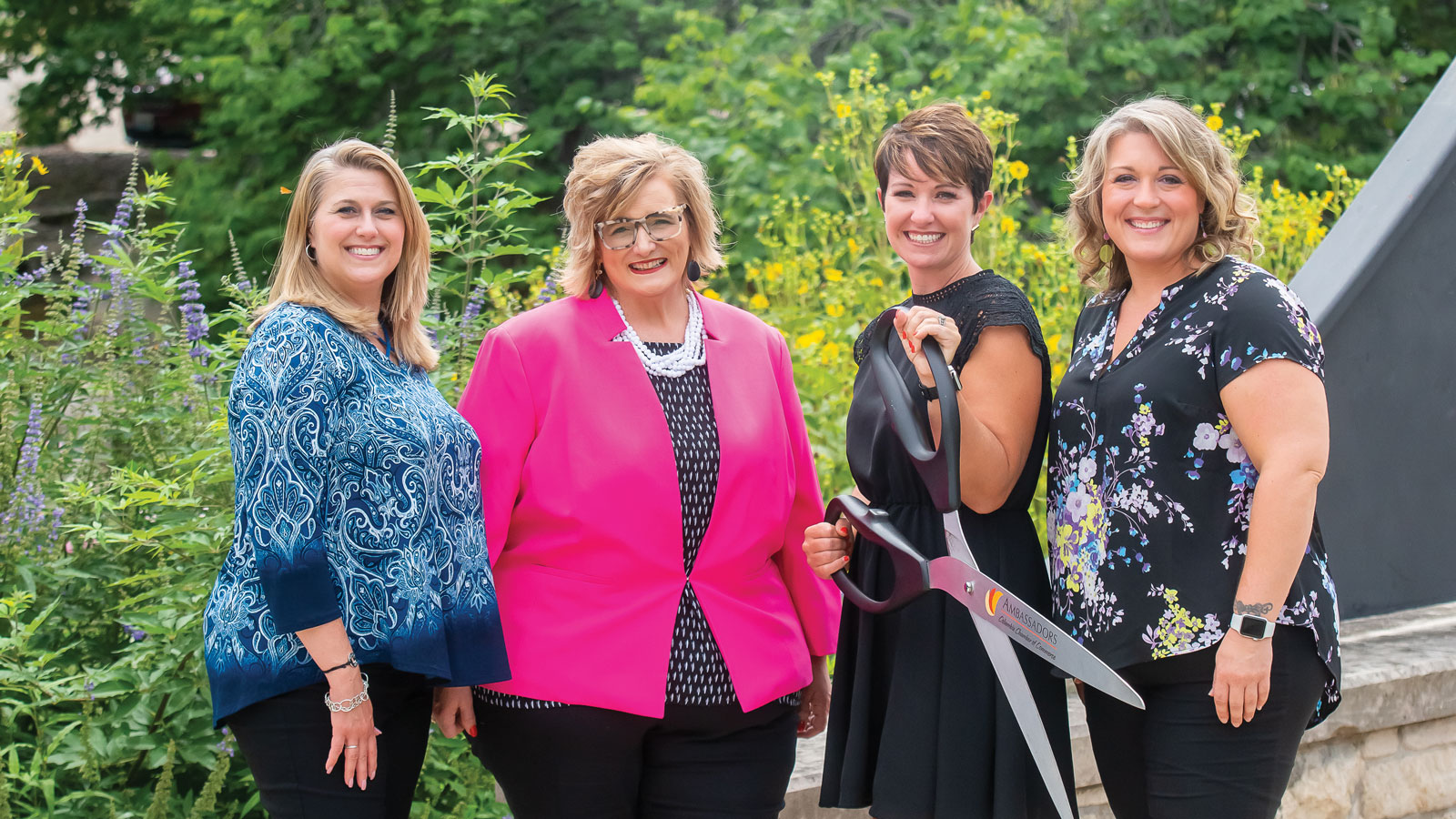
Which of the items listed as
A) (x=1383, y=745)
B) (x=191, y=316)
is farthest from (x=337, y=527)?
(x=1383, y=745)

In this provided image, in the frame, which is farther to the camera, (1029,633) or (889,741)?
(889,741)

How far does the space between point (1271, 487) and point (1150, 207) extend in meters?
0.50

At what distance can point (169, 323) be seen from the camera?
10.4ft

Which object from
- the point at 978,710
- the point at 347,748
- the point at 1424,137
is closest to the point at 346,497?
the point at 347,748

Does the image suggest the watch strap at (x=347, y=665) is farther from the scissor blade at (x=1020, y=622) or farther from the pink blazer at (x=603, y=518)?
the scissor blade at (x=1020, y=622)

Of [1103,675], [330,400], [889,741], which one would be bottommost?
[889,741]

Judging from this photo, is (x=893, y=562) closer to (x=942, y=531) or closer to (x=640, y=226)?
(x=942, y=531)

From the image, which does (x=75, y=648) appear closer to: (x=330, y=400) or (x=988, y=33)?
(x=330, y=400)

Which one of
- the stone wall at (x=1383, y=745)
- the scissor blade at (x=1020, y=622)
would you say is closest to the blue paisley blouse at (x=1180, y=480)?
the scissor blade at (x=1020, y=622)

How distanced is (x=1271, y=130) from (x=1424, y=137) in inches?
179

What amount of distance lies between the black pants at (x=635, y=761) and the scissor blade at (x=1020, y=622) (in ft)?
1.58

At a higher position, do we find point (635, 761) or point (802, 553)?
point (802, 553)

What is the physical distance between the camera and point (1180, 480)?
195cm

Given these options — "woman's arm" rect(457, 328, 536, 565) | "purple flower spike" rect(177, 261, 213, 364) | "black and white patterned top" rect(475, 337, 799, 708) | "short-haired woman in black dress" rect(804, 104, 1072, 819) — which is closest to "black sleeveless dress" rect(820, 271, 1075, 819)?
Answer: "short-haired woman in black dress" rect(804, 104, 1072, 819)
